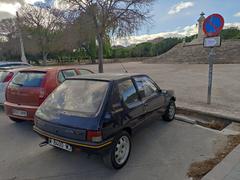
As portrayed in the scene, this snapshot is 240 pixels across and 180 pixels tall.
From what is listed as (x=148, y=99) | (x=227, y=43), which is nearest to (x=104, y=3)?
(x=148, y=99)

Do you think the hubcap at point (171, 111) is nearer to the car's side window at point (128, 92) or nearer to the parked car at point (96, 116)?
the parked car at point (96, 116)

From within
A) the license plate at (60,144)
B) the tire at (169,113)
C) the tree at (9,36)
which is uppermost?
the tree at (9,36)

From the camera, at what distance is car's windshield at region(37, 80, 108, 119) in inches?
108

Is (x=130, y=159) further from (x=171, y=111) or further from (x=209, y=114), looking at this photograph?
(x=209, y=114)

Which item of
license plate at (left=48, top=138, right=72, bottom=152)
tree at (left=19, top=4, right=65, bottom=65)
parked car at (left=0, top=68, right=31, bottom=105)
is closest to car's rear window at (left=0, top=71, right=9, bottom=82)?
parked car at (left=0, top=68, right=31, bottom=105)

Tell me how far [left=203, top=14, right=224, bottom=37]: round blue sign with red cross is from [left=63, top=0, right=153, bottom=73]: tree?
16.1 feet

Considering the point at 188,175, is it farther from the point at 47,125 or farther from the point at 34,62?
the point at 34,62

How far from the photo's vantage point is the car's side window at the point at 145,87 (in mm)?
3621

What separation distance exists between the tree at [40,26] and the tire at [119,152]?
23.6 meters

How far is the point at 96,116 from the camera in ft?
8.43

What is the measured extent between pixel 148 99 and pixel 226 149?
1.70 metres

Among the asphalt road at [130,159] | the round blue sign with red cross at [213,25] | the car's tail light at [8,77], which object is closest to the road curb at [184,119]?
the asphalt road at [130,159]

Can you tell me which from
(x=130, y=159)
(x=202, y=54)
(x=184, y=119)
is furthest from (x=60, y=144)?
(x=202, y=54)

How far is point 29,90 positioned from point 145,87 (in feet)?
8.84
